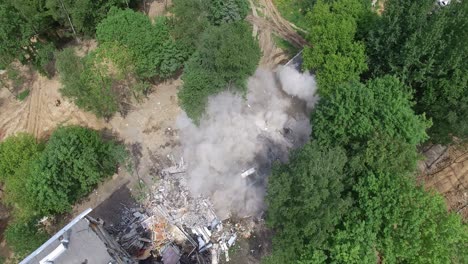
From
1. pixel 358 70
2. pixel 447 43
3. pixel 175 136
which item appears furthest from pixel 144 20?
pixel 447 43

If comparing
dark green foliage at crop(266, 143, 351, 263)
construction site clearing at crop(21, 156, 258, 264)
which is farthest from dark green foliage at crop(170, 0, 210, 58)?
dark green foliage at crop(266, 143, 351, 263)

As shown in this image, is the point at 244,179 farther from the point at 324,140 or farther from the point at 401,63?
the point at 401,63

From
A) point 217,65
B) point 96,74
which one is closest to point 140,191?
point 96,74

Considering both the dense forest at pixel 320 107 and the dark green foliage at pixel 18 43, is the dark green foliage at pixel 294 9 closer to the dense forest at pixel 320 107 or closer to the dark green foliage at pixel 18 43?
the dense forest at pixel 320 107

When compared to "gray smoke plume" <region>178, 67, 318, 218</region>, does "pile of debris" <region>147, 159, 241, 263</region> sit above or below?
below

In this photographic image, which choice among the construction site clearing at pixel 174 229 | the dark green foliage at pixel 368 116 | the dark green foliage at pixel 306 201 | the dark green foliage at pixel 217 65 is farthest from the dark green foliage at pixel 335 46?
the construction site clearing at pixel 174 229

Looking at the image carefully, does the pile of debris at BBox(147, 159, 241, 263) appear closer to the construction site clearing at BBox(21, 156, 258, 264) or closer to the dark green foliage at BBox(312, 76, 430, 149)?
the construction site clearing at BBox(21, 156, 258, 264)
